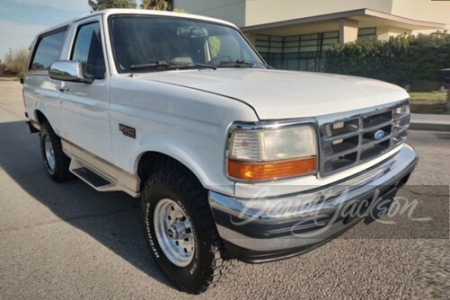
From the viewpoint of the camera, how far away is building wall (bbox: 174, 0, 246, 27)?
79.4ft

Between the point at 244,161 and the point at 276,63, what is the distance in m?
25.3

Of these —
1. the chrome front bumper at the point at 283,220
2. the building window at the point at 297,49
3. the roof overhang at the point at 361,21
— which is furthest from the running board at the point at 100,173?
the building window at the point at 297,49

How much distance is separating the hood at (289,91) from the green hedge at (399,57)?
15.9 metres

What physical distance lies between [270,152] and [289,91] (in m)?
0.48

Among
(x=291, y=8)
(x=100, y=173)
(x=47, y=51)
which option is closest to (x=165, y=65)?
(x=100, y=173)

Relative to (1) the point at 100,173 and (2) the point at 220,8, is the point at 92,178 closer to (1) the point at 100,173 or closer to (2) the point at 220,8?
(1) the point at 100,173

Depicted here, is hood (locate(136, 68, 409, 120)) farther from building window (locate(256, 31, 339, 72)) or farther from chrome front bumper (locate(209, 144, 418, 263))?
building window (locate(256, 31, 339, 72))

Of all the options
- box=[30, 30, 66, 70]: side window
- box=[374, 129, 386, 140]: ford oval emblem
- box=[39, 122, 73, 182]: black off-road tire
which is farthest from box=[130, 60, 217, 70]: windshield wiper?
box=[39, 122, 73, 182]: black off-road tire

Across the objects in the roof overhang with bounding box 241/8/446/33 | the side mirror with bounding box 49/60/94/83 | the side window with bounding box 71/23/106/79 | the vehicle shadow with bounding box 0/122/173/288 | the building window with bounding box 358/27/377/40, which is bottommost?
the vehicle shadow with bounding box 0/122/173/288

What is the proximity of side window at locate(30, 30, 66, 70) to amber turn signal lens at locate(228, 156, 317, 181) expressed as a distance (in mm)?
3333

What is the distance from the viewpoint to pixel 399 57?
55.2 feet

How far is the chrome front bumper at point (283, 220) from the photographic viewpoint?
1924 millimetres

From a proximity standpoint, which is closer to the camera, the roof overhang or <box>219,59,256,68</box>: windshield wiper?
<box>219,59,256,68</box>: windshield wiper

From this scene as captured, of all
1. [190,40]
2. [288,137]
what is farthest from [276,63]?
[288,137]
